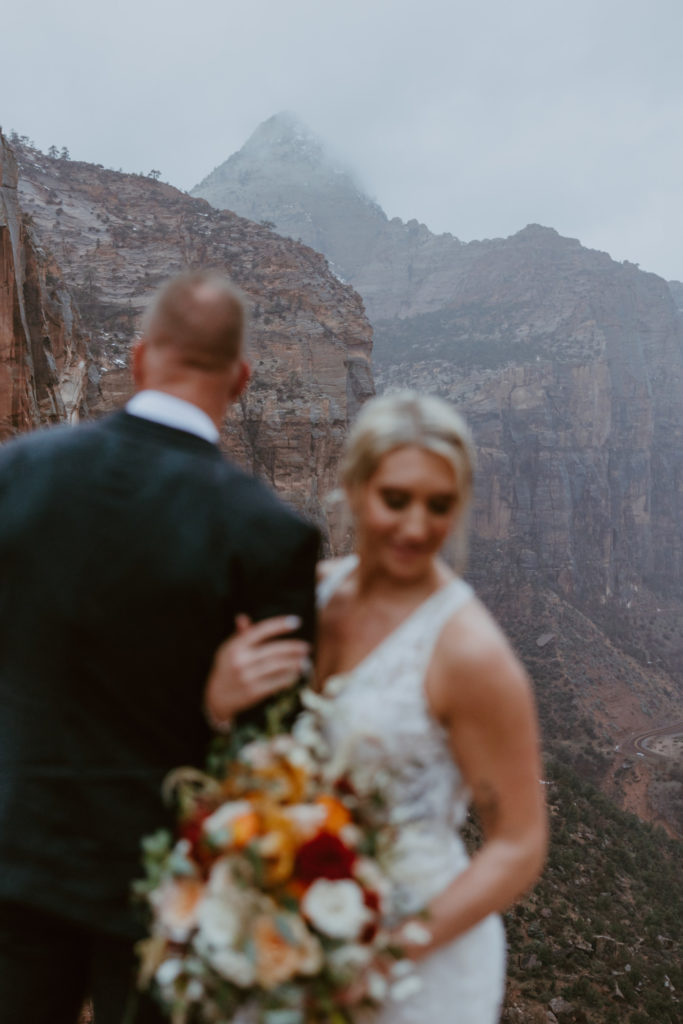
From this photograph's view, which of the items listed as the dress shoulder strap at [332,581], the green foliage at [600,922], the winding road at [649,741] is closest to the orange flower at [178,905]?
the dress shoulder strap at [332,581]

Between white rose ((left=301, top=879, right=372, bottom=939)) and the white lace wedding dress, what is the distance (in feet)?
0.89

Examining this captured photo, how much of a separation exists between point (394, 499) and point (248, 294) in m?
34.6

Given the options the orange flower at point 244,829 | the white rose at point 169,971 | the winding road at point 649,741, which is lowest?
the winding road at point 649,741

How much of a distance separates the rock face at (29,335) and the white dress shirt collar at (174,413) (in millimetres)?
9699

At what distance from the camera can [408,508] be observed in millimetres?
1891

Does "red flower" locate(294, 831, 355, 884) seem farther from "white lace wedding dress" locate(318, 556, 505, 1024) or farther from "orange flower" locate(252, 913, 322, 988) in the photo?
"white lace wedding dress" locate(318, 556, 505, 1024)

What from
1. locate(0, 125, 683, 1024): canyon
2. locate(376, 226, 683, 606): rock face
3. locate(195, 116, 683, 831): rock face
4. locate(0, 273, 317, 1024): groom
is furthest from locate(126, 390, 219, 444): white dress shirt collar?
locate(376, 226, 683, 606): rock face

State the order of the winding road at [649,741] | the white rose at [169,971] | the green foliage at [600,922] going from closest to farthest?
the white rose at [169,971] < the green foliage at [600,922] < the winding road at [649,741]

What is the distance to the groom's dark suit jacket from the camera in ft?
5.78

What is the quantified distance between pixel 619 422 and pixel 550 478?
74.4 ft

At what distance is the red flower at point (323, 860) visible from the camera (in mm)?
1502

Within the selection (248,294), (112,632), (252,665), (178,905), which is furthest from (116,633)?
(248,294)

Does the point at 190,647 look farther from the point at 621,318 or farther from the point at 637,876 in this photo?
the point at 621,318

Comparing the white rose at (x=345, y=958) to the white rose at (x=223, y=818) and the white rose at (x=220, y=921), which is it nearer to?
the white rose at (x=220, y=921)
